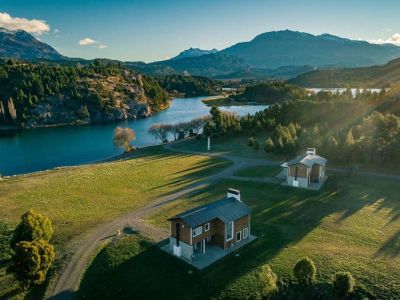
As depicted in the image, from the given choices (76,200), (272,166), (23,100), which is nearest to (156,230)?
(76,200)

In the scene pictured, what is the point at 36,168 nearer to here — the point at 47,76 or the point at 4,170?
the point at 4,170

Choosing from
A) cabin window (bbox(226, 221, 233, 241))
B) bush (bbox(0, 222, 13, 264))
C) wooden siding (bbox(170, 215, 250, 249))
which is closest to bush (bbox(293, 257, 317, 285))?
cabin window (bbox(226, 221, 233, 241))

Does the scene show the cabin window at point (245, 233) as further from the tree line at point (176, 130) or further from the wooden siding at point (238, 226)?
the tree line at point (176, 130)

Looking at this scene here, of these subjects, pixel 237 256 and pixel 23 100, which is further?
pixel 23 100

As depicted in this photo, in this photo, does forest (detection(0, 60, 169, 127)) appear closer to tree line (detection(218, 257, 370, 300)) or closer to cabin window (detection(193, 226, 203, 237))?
cabin window (detection(193, 226, 203, 237))

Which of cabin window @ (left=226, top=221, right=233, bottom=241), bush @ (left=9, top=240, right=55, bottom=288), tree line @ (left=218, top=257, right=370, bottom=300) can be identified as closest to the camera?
tree line @ (left=218, top=257, right=370, bottom=300)

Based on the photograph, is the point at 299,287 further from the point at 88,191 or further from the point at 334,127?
the point at 334,127

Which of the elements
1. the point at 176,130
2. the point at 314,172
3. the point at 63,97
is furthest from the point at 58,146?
the point at 314,172

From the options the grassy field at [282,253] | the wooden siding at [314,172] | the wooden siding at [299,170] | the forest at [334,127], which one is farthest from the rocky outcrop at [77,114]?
the wooden siding at [314,172]
